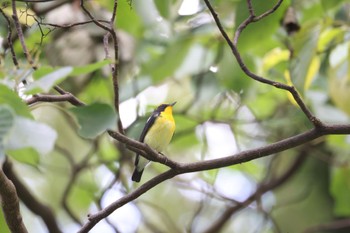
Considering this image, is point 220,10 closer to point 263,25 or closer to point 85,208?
point 263,25

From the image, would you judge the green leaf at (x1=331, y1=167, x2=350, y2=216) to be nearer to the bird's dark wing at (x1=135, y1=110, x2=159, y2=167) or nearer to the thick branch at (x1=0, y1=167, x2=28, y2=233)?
the bird's dark wing at (x1=135, y1=110, x2=159, y2=167)

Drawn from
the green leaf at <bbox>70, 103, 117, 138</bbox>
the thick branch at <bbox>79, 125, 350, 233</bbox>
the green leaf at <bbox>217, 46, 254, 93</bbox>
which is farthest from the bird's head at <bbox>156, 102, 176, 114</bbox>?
the green leaf at <bbox>70, 103, 117, 138</bbox>

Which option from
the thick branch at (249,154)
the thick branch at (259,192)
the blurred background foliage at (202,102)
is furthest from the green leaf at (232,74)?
the thick branch at (249,154)

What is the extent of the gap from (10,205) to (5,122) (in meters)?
0.49

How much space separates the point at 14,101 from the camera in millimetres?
1099

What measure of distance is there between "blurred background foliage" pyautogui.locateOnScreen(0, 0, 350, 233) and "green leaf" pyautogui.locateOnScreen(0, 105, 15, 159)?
3.40 feet

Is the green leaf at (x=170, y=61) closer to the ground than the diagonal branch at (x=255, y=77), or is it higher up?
closer to the ground

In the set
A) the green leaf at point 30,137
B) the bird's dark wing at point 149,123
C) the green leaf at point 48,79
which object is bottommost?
the bird's dark wing at point 149,123

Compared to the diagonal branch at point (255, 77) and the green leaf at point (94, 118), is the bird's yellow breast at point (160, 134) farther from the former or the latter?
the green leaf at point (94, 118)

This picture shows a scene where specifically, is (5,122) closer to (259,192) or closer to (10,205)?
(10,205)

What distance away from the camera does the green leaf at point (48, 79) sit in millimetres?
1059

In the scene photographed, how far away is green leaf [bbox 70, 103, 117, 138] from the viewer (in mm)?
1149

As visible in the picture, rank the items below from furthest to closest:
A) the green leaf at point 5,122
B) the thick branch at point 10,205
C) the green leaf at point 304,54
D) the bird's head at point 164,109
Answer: the bird's head at point 164,109 < the green leaf at point 304,54 < the thick branch at point 10,205 < the green leaf at point 5,122

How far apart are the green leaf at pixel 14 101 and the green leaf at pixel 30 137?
0.10ft
